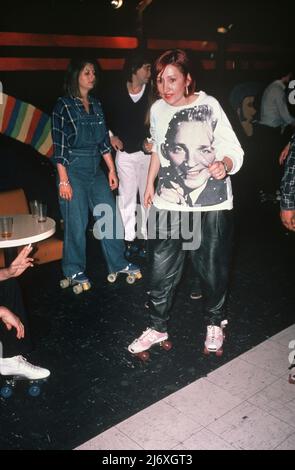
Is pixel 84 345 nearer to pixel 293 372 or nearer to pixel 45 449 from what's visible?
pixel 45 449

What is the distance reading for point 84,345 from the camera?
3.46 metres

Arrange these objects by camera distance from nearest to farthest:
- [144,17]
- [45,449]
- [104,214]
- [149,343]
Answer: [45,449]
[149,343]
[104,214]
[144,17]

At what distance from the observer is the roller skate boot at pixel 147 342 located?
3258 mm

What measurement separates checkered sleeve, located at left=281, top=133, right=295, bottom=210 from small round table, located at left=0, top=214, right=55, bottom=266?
1.78 meters

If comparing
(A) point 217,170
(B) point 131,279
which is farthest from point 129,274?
(A) point 217,170

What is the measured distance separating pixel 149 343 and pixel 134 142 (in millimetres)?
2518

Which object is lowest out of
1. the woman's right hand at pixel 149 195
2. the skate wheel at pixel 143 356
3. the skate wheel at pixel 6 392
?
the skate wheel at pixel 6 392

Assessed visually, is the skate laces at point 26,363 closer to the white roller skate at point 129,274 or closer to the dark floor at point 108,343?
the dark floor at point 108,343

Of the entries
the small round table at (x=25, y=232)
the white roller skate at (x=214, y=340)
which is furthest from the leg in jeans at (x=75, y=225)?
the white roller skate at (x=214, y=340)

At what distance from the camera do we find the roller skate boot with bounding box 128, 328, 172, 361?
10.7 feet

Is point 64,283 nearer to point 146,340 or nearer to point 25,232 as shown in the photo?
point 25,232

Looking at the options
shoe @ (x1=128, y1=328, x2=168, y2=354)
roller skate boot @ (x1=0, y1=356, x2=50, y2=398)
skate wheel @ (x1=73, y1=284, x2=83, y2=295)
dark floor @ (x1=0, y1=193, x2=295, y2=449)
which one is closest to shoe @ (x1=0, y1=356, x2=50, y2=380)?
roller skate boot @ (x1=0, y1=356, x2=50, y2=398)

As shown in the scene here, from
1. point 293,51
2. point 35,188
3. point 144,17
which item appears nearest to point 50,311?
point 35,188

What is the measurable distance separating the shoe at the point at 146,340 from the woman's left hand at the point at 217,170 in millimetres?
1300
